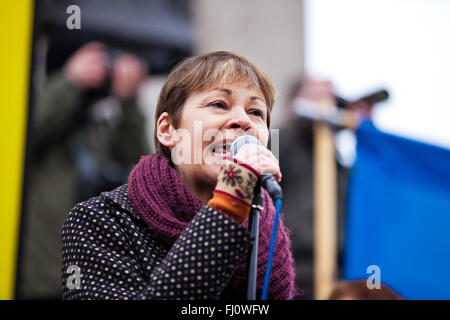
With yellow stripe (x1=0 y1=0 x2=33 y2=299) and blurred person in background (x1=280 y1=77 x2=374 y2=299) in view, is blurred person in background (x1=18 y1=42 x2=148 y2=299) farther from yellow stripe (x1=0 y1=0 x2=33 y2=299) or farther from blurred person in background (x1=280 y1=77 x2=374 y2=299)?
blurred person in background (x1=280 y1=77 x2=374 y2=299)

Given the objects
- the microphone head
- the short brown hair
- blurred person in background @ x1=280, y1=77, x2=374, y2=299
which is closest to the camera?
the microphone head

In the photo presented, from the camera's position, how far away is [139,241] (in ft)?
4.46

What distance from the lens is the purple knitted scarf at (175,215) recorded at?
137cm

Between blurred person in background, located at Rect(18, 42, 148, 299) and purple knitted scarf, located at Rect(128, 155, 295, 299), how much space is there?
61.2 inches

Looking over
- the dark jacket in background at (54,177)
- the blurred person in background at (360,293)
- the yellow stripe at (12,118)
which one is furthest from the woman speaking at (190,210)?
the dark jacket in background at (54,177)

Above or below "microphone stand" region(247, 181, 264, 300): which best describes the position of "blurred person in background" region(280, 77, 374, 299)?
above

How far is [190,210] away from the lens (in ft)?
4.71

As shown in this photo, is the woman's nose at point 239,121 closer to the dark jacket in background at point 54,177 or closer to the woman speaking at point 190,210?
the woman speaking at point 190,210

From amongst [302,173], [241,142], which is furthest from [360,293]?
[302,173]

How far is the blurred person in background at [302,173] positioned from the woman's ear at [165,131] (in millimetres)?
1995

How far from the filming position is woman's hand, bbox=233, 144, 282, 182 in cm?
126

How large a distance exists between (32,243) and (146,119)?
1256 millimetres

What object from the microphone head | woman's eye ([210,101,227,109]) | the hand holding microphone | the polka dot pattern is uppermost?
woman's eye ([210,101,227,109])

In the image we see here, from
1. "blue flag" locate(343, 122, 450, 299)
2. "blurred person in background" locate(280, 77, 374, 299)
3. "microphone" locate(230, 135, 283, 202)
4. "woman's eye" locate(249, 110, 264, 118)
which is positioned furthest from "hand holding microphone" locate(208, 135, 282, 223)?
"blurred person in background" locate(280, 77, 374, 299)
